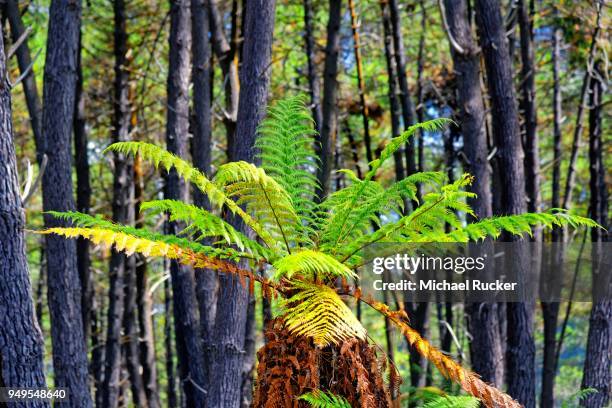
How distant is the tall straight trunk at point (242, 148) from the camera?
16.9 feet

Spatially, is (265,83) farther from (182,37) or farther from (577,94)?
(577,94)

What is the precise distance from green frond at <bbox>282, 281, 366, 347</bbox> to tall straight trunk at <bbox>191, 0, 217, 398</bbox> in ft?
14.3

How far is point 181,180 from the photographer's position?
8.55 m

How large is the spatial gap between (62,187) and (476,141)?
341 centimetres

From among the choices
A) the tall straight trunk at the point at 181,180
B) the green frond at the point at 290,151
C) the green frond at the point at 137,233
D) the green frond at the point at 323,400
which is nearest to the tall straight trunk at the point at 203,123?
the tall straight trunk at the point at 181,180

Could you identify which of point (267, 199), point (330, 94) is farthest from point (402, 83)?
point (267, 199)

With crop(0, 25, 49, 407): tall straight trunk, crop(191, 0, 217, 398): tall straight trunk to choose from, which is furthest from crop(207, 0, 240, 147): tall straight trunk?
crop(0, 25, 49, 407): tall straight trunk

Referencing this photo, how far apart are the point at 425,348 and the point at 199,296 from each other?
191 inches

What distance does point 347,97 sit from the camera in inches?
513

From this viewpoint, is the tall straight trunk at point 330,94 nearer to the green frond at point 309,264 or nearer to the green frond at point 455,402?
the green frond at point 455,402

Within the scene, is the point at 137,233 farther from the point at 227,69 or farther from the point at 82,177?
the point at 82,177

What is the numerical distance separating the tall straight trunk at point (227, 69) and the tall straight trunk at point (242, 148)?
169 centimetres

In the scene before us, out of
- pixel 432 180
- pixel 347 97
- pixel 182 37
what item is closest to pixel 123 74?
pixel 182 37

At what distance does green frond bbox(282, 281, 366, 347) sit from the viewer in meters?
3.04
